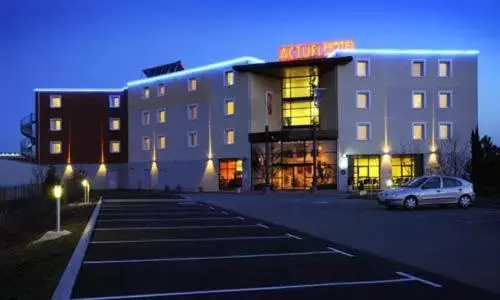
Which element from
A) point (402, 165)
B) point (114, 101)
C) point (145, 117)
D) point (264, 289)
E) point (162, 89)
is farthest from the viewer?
point (114, 101)

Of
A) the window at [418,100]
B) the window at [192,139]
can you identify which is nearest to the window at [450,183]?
the window at [418,100]

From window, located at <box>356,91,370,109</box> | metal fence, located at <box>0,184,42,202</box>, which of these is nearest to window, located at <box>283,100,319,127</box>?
window, located at <box>356,91,370,109</box>

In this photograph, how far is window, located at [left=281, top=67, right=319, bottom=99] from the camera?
5731 centimetres

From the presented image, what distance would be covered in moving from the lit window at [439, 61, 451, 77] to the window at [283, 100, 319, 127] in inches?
483

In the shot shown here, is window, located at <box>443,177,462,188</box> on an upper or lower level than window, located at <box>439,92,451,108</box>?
lower

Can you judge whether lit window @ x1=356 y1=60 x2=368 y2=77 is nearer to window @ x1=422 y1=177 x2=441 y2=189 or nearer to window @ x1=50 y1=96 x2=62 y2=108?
window @ x1=422 y1=177 x2=441 y2=189

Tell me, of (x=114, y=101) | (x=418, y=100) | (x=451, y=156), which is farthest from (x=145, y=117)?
(x=451, y=156)

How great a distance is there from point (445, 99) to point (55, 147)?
47.2 m

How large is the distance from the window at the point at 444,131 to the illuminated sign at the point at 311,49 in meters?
11.1

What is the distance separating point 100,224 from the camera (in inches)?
775

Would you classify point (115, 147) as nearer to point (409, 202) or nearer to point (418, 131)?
point (418, 131)

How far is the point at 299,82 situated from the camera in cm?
5903

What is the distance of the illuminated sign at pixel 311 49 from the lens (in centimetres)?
5516

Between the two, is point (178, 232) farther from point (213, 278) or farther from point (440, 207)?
point (440, 207)
